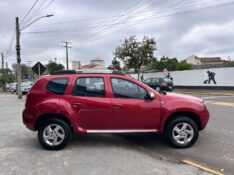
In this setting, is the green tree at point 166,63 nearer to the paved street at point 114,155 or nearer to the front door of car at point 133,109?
the paved street at point 114,155

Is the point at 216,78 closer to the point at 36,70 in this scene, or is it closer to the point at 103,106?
the point at 36,70

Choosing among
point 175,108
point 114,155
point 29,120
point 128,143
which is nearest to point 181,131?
point 175,108

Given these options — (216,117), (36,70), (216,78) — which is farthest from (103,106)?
(216,78)

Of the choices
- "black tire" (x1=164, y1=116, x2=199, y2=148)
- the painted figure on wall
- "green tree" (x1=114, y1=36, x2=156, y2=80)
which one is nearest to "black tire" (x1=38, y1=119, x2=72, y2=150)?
"black tire" (x1=164, y1=116, x2=199, y2=148)

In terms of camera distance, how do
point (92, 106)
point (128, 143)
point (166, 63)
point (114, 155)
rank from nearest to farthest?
point (114, 155) < point (92, 106) < point (128, 143) < point (166, 63)

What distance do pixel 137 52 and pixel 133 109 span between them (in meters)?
38.7

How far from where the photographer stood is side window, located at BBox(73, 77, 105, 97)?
665 cm

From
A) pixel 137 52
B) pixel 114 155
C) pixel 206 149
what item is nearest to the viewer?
pixel 114 155

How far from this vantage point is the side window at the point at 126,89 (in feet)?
21.9

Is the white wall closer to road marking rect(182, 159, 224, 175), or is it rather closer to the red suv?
the red suv

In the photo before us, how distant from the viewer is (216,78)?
29953mm

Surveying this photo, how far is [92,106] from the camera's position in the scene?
6.54 m

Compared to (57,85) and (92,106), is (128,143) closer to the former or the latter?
(92,106)

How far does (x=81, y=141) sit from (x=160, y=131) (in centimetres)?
192
